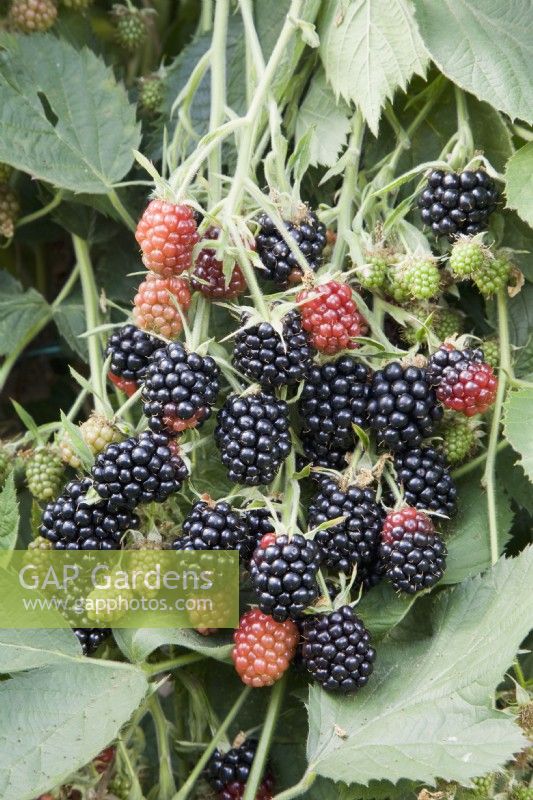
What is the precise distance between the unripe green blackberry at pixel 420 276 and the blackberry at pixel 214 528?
0.43m

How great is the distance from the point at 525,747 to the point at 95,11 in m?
1.72

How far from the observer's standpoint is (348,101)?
152cm

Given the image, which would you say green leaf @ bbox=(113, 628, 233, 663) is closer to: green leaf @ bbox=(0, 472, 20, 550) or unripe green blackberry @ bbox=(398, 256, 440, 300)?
green leaf @ bbox=(0, 472, 20, 550)

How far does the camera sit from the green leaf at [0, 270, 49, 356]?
181 centimetres

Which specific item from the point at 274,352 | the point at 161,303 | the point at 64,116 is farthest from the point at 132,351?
the point at 64,116

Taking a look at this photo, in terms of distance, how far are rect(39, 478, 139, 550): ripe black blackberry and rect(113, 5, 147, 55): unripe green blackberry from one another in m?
1.03

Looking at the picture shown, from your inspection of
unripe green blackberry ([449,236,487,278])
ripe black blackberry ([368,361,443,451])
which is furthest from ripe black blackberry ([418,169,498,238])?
ripe black blackberry ([368,361,443,451])

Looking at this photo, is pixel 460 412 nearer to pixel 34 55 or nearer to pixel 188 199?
pixel 188 199

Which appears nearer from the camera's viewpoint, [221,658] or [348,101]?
[221,658]

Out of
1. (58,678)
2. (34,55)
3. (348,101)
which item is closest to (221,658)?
(58,678)

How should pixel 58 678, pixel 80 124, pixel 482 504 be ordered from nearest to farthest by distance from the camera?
pixel 58 678 → pixel 482 504 → pixel 80 124

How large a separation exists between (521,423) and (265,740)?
638mm

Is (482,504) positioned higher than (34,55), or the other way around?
(34,55)

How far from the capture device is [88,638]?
1.44 meters
